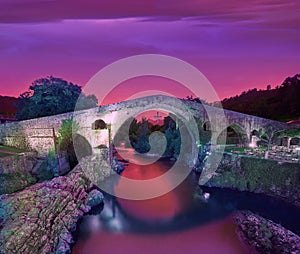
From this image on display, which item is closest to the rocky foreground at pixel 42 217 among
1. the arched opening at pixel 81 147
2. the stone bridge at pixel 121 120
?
the arched opening at pixel 81 147

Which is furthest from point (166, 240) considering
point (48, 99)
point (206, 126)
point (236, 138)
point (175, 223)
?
point (48, 99)

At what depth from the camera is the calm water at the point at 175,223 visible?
10.7 metres

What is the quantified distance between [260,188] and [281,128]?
712 centimetres

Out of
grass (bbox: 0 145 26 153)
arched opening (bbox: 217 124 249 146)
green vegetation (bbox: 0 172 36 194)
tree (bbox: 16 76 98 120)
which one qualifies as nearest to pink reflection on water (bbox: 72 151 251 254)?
green vegetation (bbox: 0 172 36 194)

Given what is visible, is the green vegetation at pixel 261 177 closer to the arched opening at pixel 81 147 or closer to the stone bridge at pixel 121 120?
the stone bridge at pixel 121 120

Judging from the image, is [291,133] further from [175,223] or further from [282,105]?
[282,105]

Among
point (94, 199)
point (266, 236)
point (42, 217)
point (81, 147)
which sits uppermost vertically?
point (81, 147)

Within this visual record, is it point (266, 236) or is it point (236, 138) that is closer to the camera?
point (266, 236)

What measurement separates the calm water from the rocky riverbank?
0.37 meters

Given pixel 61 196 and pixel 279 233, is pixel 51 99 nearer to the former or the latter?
pixel 61 196

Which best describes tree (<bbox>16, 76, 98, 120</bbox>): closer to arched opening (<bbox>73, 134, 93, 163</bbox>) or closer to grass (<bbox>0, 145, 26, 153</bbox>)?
arched opening (<bbox>73, 134, 93, 163</bbox>)

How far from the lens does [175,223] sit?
12.7 metres

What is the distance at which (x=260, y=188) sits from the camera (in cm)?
1544

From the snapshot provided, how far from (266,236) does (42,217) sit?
8198 millimetres
